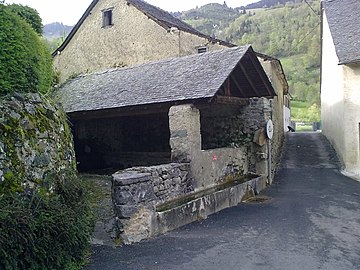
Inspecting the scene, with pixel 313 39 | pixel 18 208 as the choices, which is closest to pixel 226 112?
pixel 18 208

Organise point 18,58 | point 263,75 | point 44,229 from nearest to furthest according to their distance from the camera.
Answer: point 44,229 → point 18,58 → point 263,75

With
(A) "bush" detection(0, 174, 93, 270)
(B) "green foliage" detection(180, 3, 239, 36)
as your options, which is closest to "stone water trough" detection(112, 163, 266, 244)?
(A) "bush" detection(0, 174, 93, 270)

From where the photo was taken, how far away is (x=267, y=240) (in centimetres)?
595

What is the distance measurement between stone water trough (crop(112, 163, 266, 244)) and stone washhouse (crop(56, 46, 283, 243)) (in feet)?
0.05

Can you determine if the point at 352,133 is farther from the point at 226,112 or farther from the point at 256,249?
the point at 256,249

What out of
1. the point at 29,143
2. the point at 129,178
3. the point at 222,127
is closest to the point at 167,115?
the point at 222,127

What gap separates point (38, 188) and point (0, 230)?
3.24 feet

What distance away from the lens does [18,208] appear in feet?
12.4

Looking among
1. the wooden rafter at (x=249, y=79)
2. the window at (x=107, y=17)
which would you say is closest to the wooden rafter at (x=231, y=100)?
the wooden rafter at (x=249, y=79)

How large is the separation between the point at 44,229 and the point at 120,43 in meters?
14.8

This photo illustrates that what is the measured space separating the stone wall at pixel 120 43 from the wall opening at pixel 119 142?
451 cm

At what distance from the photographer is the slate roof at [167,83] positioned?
7.98 metres

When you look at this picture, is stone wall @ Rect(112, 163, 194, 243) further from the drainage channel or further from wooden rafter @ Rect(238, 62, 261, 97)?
wooden rafter @ Rect(238, 62, 261, 97)

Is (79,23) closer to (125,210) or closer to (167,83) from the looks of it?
(167,83)
